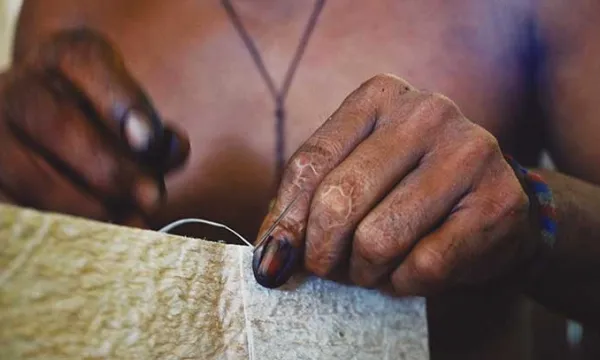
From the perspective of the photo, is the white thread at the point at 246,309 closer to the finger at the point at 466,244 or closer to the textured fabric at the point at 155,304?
the textured fabric at the point at 155,304

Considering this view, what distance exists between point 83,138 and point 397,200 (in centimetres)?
21

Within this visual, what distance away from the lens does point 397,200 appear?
0.48 m

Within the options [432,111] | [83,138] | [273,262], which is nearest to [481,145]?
[432,111]

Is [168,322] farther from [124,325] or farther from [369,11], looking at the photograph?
[369,11]

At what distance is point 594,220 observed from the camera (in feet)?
2.13

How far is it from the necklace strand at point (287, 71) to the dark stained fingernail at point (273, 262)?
261 mm

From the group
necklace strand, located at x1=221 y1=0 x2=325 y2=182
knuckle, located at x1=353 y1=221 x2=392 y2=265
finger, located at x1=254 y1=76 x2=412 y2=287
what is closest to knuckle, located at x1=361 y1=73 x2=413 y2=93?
finger, located at x1=254 y1=76 x2=412 y2=287

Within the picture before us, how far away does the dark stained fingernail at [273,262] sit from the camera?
444 mm

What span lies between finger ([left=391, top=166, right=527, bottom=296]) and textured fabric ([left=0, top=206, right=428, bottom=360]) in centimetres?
4

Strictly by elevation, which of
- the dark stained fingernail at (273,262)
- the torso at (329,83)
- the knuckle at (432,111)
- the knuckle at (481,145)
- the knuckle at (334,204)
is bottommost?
the torso at (329,83)

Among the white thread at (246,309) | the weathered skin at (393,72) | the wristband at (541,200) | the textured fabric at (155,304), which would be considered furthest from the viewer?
the weathered skin at (393,72)

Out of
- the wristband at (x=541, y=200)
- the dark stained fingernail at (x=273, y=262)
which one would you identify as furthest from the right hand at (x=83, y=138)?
the wristband at (x=541, y=200)

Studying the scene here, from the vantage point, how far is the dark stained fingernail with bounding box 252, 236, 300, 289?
17.5 inches

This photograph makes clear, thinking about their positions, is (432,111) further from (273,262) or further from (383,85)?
(273,262)
